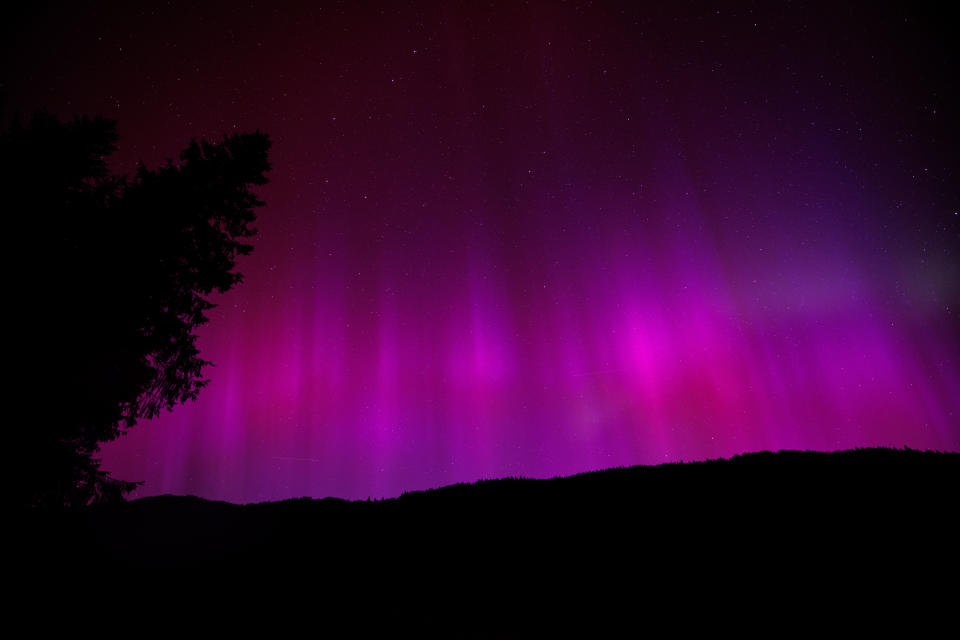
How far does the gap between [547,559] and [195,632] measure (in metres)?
4.44

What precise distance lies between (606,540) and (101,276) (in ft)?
38.7

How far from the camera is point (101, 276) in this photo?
955 centimetres

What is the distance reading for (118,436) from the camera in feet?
37.8

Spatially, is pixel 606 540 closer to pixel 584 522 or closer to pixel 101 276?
pixel 584 522

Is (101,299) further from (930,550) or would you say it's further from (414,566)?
(930,550)

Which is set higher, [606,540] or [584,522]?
[584,522]

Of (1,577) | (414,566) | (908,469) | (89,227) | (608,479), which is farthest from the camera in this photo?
(89,227)

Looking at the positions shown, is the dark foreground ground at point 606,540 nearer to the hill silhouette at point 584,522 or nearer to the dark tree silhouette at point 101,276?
the hill silhouette at point 584,522

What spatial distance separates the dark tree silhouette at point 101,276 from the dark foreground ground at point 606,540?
2258 millimetres

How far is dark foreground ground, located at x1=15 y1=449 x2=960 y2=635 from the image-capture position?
4410 millimetres

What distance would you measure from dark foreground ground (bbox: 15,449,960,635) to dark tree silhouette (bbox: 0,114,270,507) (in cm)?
226

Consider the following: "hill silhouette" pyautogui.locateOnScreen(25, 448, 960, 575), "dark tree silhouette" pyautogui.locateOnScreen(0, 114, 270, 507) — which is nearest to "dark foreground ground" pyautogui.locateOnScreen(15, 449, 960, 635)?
"hill silhouette" pyautogui.locateOnScreen(25, 448, 960, 575)

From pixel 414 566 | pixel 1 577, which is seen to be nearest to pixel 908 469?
pixel 414 566

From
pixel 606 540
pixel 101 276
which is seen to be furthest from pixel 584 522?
pixel 101 276
